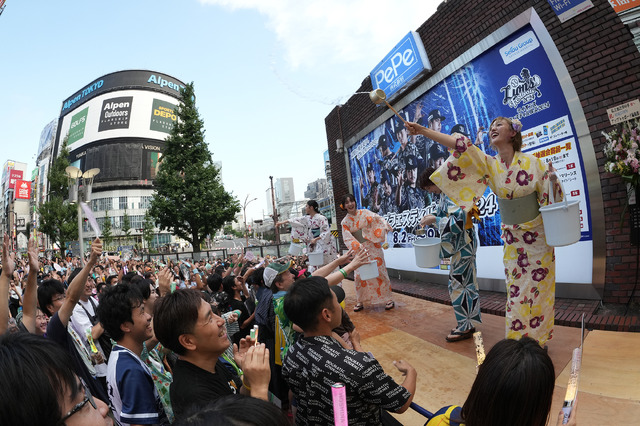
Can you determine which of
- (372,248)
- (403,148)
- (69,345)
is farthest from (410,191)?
(69,345)

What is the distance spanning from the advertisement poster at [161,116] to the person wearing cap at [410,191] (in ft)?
175

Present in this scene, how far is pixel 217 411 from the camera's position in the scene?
68 centimetres

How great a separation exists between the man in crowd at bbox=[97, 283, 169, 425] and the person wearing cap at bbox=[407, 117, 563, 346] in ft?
7.37

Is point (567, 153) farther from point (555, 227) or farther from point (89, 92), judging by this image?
point (89, 92)

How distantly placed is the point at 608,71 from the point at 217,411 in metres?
5.07

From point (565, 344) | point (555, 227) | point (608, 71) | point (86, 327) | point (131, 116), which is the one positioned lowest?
point (565, 344)

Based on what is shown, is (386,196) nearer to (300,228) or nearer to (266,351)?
(300,228)

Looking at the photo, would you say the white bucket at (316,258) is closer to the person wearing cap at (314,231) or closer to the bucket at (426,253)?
the person wearing cap at (314,231)

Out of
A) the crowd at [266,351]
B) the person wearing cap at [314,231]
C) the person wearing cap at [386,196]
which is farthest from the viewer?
the person wearing cap at [386,196]

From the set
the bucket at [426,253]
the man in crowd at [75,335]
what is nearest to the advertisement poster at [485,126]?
the bucket at [426,253]

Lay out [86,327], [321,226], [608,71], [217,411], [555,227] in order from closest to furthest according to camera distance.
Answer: [217,411], [555,227], [86,327], [608,71], [321,226]

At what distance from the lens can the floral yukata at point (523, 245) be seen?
106 inches

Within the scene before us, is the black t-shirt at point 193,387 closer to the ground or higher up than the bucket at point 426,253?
closer to the ground

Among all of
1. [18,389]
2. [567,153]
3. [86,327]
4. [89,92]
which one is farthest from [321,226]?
[89,92]
